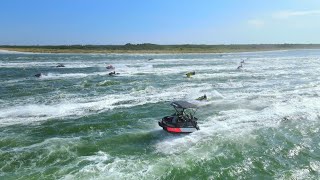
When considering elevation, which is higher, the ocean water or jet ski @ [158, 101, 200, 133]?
jet ski @ [158, 101, 200, 133]

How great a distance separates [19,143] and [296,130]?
76.9 feet

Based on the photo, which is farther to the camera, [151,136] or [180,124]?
[151,136]

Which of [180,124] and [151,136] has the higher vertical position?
[180,124]

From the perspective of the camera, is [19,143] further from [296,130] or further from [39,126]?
[296,130]

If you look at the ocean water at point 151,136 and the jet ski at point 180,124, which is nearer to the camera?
the ocean water at point 151,136

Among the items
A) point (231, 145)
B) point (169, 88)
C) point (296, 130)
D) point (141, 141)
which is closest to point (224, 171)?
point (231, 145)

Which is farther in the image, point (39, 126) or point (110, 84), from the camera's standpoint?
point (110, 84)

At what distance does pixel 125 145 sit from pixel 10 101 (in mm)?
22772

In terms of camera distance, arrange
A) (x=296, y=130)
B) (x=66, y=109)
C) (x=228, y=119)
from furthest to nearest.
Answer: (x=66, y=109) < (x=228, y=119) < (x=296, y=130)

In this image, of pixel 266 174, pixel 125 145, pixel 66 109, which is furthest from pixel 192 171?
pixel 66 109

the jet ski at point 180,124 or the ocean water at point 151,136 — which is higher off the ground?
the jet ski at point 180,124

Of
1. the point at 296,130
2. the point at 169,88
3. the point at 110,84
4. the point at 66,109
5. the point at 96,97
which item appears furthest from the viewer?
the point at 110,84

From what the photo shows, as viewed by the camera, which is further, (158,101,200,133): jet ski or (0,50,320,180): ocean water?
(158,101,200,133): jet ski

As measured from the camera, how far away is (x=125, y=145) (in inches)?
1171
